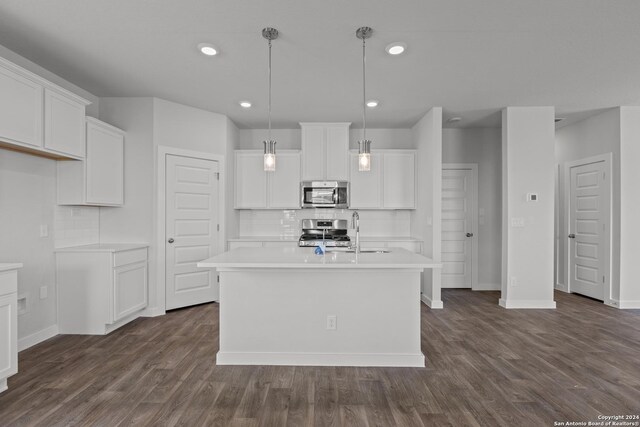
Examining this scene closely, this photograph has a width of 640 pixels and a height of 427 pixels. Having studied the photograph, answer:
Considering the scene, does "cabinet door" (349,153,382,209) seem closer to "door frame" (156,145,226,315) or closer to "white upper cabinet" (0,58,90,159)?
"door frame" (156,145,226,315)

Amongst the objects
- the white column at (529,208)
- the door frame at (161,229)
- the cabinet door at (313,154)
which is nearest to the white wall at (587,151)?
the white column at (529,208)

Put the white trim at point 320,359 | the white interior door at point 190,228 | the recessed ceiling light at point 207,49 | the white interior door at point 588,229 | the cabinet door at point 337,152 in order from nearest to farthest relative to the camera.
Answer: the white trim at point 320,359 < the recessed ceiling light at point 207,49 < the white interior door at point 190,228 < the white interior door at point 588,229 < the cabinet door at point 337,152

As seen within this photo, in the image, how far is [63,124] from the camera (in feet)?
10.1

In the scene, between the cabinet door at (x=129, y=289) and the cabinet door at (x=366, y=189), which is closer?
the cabinet door at (x=129, y=289)

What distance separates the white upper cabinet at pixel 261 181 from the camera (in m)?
5.15

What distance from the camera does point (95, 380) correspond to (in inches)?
96.9

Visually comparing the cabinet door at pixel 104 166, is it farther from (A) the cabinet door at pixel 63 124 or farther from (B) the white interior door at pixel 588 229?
(B) the white interior door at pixel 588 229

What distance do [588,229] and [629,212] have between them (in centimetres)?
58

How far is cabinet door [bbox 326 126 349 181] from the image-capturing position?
16.6 feet

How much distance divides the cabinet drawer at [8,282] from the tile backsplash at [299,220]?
3.24 metres

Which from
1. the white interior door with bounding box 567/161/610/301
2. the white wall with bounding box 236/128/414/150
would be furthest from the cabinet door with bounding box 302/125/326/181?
the white interior door with bounding box 567/161/610/301

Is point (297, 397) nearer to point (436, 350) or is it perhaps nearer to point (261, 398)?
point (261, 398)

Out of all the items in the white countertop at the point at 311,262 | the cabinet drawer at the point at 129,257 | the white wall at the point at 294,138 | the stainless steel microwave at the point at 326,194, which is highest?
the white wall at the point at 294,138

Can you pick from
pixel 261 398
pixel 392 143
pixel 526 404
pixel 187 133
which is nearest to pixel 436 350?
pixel 526 404
